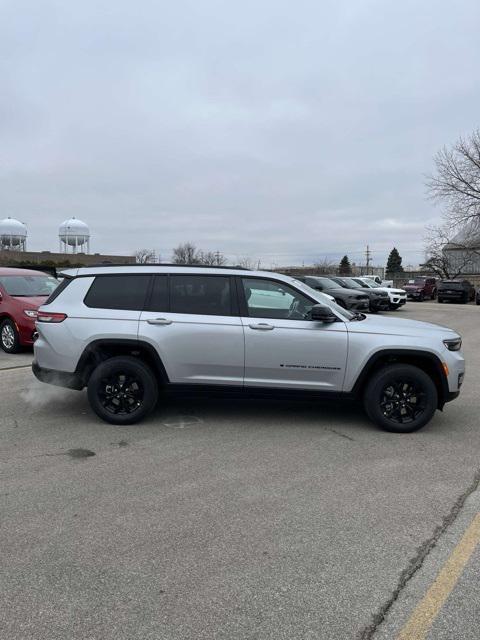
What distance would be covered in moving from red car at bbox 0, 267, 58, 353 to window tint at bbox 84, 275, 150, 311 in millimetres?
4465

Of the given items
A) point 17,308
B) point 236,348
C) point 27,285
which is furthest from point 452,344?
point 27,285

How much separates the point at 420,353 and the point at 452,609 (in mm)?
3140

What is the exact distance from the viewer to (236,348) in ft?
18.0

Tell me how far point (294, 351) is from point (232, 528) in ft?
7.78

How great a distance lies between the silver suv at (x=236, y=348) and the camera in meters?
5.44

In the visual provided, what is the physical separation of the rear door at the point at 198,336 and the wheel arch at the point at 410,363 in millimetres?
1311

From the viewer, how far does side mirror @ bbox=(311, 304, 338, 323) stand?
5386 mm

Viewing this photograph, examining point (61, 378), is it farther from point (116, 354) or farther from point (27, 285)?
point (27, 285)

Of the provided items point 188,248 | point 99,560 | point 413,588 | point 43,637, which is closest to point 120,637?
point 43,637

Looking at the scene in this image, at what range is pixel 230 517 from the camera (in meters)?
3.56

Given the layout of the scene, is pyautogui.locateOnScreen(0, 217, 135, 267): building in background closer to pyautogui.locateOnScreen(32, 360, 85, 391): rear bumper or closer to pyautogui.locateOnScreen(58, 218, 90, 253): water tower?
pyautogui.locateOnScreen(58, 218, 90, 253): water tower

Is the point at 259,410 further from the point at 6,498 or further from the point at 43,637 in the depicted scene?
the point at 43,637

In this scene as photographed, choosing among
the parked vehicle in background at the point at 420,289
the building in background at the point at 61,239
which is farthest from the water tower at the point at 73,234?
the parked vehicle in background at the point at 420,289

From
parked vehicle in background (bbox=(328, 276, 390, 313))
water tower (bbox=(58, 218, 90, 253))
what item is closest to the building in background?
water tower (bbox=(58, 218, 90, 253))
